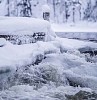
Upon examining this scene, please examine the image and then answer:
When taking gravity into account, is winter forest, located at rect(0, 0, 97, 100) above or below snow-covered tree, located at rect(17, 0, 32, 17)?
below

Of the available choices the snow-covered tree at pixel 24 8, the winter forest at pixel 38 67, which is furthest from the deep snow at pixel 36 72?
the snow-covered tree at pixel 24 8

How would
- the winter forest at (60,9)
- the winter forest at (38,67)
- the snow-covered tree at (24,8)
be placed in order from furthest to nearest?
the winter forest at (60,9) < the snow-covered tree at (24,8) < the winter forest at (38,67)

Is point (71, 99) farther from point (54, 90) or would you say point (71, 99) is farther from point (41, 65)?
point (41, 65)

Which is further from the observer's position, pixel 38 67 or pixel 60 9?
pixel 60 9

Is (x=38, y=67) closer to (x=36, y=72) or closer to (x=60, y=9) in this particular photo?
(x=36, y=72)

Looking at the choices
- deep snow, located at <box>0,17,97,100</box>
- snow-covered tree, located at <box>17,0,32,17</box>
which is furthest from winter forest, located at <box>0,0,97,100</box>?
A: snow-covered tree, located at <box>17,0,32,17</box>

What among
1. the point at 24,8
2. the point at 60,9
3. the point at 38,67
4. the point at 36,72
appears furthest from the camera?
the point at 60,9

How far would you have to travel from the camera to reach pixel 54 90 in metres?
6.07

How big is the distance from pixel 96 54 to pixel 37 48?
544cm

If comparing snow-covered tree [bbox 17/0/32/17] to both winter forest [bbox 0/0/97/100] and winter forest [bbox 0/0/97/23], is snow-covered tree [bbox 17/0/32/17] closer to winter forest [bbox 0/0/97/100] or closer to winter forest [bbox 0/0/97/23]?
winter forest [bbox 0/0/97/23]

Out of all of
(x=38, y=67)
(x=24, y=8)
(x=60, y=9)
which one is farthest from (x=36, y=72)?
(x=60, y=9)

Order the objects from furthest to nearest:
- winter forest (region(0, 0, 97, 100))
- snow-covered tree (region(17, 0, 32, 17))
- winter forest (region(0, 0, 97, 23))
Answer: winter forest (region(0, 0, 97, 23)), snow-covered tree (region(17, 0, 32, 17)), winter forest (region(0, 0, 97, 100))

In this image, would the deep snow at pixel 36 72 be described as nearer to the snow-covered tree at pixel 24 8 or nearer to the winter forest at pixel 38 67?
the winter forest at pixel 38 67

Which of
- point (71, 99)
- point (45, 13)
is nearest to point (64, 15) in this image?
point (45, 13)
